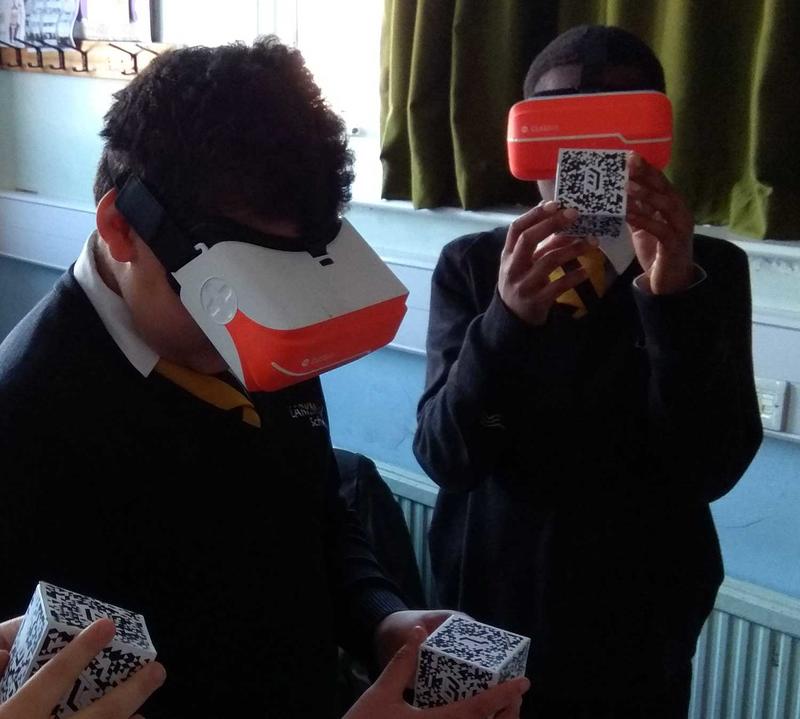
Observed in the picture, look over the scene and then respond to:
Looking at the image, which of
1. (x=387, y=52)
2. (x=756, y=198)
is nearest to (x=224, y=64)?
(x=756, y=198)

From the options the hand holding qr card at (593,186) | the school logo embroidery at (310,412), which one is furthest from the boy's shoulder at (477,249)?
the school logo embroidery at (310,412)

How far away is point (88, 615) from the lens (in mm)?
676

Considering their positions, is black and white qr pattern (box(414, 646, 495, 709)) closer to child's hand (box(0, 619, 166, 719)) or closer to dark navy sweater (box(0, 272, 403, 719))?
dark navy sweater (box(0, 272, 403, 719))

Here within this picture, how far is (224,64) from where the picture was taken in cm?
82

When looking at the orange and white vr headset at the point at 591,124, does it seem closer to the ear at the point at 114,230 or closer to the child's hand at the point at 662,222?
the child's hand at the point at 662,222

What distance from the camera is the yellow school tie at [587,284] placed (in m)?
1.18

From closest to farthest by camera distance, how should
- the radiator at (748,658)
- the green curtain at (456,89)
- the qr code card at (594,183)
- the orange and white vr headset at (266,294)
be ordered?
the orange and white vr headset at (266,294), the qr code card at (594,183), the radiator at (748,658), the green curtain at (456,89)

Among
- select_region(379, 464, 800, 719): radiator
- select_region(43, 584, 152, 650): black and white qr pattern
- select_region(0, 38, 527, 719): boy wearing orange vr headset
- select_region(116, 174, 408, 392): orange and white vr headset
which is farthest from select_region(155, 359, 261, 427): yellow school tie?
select_region(379, 464, 800, 719): radiator

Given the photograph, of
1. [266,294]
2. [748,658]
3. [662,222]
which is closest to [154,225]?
[266,294]

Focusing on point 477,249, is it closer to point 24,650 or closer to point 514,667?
point 514,667

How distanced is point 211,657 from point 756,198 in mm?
1175

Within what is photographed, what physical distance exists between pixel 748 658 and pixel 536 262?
1.01 m

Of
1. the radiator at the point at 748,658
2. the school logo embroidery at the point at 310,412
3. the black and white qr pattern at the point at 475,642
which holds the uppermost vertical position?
the school logo embroidery at the point at 310,412

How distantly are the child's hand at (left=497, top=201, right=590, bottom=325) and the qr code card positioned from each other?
21mm
